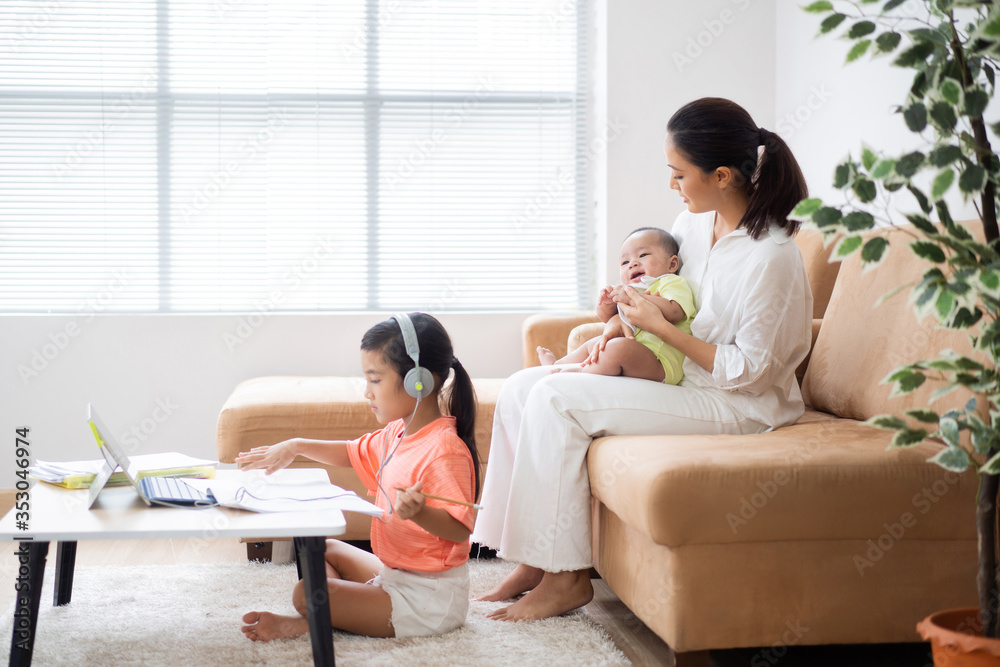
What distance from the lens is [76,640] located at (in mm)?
1753

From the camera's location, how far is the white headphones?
1.72m

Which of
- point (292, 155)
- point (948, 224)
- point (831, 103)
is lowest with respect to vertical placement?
point (948, 224)

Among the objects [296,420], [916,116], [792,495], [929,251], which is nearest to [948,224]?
[929,251]

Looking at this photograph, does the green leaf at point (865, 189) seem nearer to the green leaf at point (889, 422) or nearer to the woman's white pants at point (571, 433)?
the green leaf at point (889, 422)

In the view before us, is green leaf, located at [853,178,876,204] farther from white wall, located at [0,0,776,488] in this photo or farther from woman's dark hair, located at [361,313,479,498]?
white wall, located at [0,0,776,488]

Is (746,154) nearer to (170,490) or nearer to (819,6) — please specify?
(819,6)

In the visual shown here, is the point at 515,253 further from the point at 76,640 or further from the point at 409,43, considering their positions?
the point at 76,640

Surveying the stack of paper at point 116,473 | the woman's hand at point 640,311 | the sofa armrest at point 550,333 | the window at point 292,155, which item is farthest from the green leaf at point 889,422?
the window at point 292,155

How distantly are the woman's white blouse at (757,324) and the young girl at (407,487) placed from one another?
1.85 feet

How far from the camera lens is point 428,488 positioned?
169 cm

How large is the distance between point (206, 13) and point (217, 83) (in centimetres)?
28

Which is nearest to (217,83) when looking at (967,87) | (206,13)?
(206,13)

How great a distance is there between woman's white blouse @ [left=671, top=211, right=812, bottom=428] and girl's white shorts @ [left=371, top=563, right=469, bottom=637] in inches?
28.1

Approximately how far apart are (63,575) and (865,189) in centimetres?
189
